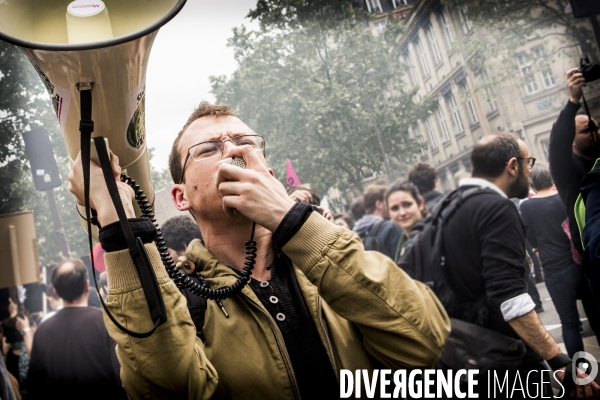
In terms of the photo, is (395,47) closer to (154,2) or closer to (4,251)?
(154,2)

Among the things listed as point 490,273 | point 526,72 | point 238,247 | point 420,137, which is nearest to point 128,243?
point 238,247

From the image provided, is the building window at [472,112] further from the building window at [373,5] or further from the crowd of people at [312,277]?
the building window at [373,5]

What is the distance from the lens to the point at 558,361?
2461 mm

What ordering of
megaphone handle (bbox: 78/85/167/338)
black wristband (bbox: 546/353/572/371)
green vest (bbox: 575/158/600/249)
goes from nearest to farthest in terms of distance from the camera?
megaphone handle (bbox: 78/85/167/338), green vest (bbox: 575/158/600/249), black wristband (bbox: 546/353/572/371)

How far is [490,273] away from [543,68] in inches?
43.3

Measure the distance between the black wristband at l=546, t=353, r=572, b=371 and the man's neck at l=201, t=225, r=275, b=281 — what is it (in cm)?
168

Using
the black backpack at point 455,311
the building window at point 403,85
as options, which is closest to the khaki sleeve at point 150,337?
the black backpack at point 455,311

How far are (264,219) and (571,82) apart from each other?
2088mm

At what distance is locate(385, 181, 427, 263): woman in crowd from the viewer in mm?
3028

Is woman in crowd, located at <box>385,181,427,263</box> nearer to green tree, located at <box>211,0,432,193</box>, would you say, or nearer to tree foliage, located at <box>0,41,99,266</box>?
green tree, located at <box>211,0,432,193</box>

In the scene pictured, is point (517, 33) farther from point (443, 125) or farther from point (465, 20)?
point (443, 125)

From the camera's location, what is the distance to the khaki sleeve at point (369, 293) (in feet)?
4.09

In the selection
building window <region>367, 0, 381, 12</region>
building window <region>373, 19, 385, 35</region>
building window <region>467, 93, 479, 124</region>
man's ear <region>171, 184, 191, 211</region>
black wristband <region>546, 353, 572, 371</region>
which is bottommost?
black wristband <region>546, 353, 572, 371</region>

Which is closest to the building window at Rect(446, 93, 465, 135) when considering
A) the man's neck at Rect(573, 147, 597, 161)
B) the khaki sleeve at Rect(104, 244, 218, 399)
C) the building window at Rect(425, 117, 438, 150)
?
the building window at Rect(425, 117, 438, 150)
